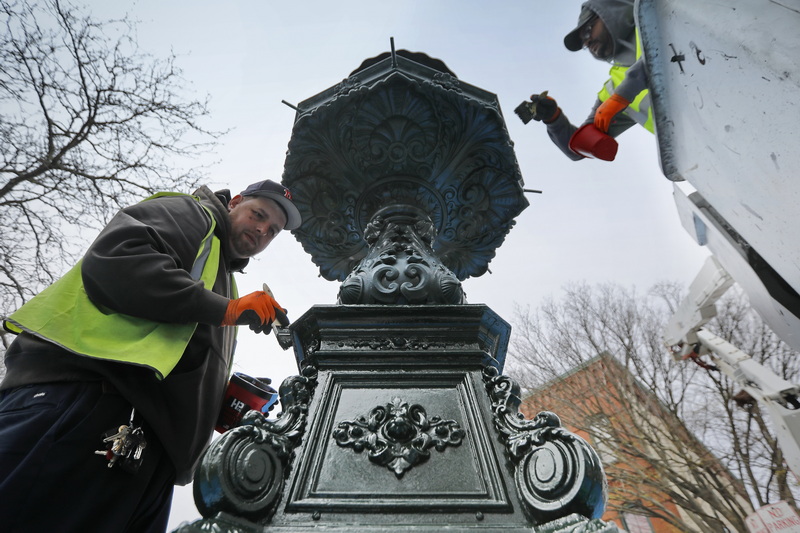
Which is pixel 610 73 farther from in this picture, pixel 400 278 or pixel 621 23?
pixel 400 278

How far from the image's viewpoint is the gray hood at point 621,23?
3.35 meters

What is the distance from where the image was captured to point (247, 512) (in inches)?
44.9

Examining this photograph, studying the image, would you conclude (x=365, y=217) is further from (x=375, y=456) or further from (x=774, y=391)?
(x=774, y=391)

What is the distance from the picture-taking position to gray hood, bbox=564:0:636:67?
3.35m

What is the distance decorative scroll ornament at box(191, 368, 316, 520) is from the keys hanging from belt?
13.4 inches

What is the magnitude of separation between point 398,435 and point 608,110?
2.74m

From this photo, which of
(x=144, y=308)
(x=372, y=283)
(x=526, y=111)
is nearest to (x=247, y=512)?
(x=144, y=308)

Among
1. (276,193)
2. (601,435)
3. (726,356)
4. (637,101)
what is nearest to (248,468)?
(276,193)

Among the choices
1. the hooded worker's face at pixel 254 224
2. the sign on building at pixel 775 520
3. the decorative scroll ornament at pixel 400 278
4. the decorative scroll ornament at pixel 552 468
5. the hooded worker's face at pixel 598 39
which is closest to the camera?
the decorative scroll ornament at pixel 552 468

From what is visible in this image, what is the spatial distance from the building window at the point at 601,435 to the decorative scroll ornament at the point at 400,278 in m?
6.60

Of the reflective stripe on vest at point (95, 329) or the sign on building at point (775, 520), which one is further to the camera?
the sign on building at point (775, 520)

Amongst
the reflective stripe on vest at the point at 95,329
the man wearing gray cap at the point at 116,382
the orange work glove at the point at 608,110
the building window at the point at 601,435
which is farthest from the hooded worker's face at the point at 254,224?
the building window at the point at 601,435

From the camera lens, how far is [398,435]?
139 cm

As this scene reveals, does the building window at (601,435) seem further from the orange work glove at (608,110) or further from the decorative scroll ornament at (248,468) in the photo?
the decorative scroll ornament at (248,468)
